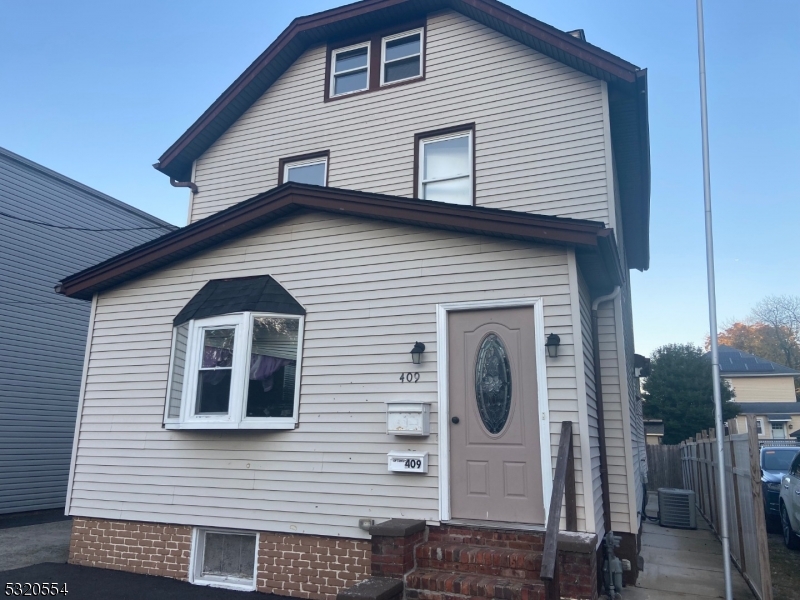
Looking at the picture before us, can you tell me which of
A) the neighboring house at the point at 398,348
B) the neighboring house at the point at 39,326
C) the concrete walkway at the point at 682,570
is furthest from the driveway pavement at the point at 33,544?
the concrete walkway at the point at 682,570

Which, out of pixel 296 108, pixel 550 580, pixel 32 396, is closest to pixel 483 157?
pixel 296 108

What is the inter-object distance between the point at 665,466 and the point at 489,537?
16156mm

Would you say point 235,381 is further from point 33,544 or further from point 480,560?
point 33,544

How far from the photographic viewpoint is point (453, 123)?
29.8 feet

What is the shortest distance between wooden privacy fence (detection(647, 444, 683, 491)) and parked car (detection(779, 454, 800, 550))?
32.1 ft

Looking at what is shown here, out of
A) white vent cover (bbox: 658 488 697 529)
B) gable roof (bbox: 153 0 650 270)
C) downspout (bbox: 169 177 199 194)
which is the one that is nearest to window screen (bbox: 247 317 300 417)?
downspout (bbox: 169 177 199 194)

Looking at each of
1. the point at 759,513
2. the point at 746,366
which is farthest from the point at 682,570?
the point at 746,366

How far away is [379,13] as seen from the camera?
9.77 meters

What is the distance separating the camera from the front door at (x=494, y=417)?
5.78 m

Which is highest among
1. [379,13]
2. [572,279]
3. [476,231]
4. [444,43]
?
[379,13]

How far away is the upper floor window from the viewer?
33.1 ft

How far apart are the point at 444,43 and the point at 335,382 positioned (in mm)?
6039

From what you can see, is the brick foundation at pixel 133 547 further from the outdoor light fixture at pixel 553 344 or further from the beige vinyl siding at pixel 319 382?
the outdoor light fixture at pixel 553 344

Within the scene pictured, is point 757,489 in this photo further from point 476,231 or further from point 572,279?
point 476,231
